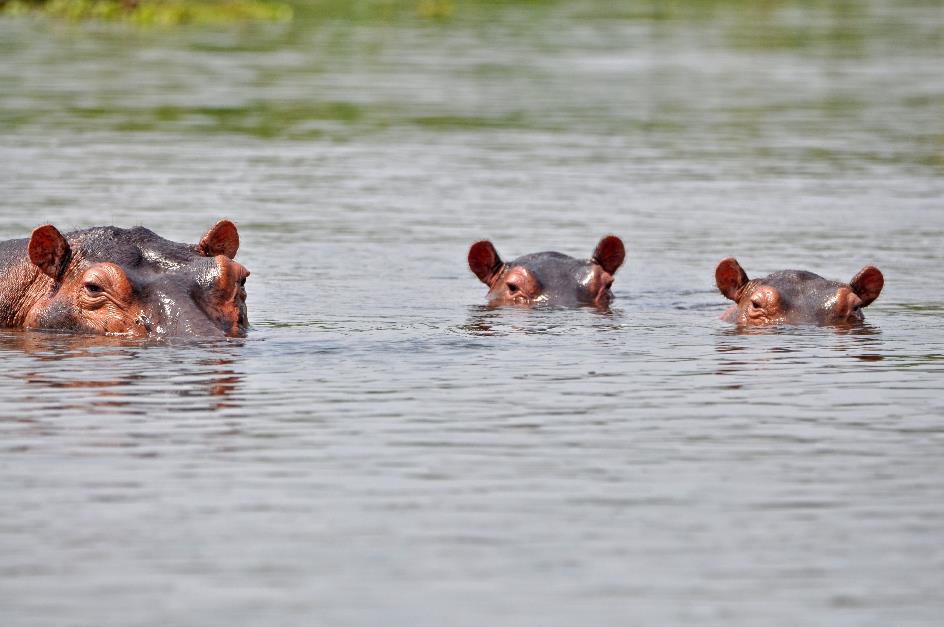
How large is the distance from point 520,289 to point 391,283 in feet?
5.29

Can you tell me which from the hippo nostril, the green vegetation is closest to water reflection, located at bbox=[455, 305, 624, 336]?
the hippo nostril

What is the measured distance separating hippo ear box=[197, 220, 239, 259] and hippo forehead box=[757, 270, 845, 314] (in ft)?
12.6

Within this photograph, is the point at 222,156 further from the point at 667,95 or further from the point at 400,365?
the point at 400,365

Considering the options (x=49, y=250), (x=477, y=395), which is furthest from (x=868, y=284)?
(x=49, y=250)

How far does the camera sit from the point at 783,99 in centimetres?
3275

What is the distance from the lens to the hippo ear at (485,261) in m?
15.6

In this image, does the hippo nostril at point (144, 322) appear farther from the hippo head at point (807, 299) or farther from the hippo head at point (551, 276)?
the hippo head at point (807, 299)

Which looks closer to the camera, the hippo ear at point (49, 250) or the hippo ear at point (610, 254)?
the hippo ear at point (49, 250)

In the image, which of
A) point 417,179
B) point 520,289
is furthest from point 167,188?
point 520,289

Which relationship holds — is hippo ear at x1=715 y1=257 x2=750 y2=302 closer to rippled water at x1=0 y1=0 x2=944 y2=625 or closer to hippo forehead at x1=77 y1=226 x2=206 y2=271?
rippled water at x1=0 y1=0 x2=944 y2=625

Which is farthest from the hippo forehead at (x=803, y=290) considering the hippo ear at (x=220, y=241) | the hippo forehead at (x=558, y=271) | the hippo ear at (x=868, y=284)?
the hippo ear at (x=220, y=241)

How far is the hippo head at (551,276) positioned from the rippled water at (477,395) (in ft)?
1.01

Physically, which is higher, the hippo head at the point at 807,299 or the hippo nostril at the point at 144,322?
the hippo nostril at the point at 144,322

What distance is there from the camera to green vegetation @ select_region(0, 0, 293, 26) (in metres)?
46.8
